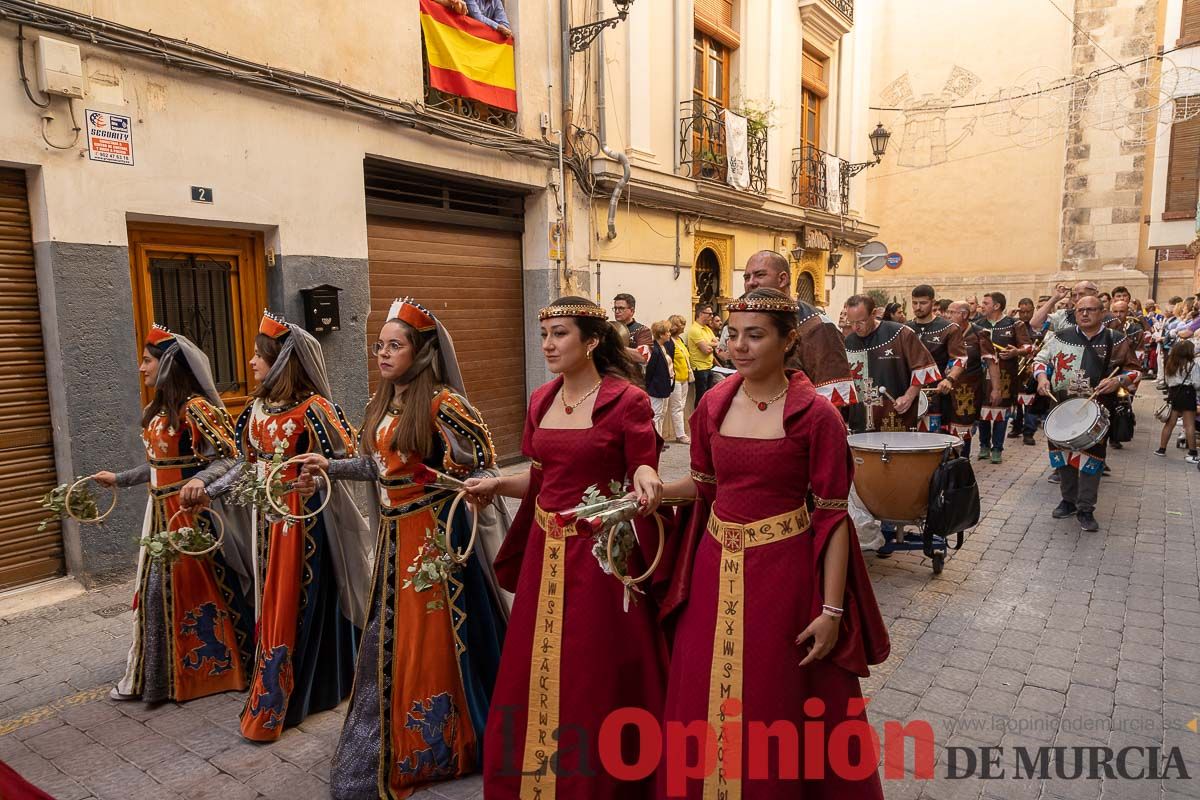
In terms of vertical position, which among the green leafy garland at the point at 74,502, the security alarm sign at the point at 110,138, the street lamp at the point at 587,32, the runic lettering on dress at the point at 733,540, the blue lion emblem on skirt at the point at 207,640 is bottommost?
the blue lion emblem on skirt at the point at 207,640

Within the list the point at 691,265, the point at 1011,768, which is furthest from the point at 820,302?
the point at 1011,768

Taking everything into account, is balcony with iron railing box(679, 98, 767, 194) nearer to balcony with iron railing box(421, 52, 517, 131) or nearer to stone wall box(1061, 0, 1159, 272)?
balcony with iron railing box(421, 52, 517, 131)

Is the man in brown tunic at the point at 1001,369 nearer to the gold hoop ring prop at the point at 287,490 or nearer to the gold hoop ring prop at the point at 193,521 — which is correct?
the gold hoop ring prop at the point at 287,490

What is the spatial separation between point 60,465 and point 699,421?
18.1ft

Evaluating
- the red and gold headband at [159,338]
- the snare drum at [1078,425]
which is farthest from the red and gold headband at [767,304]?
the snare drum at [1078,425]

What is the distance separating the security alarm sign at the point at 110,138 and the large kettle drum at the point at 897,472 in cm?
608

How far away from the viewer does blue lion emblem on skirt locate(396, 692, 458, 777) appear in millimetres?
3328

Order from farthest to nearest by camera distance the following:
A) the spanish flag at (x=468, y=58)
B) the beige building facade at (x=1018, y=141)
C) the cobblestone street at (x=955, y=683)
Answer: the beige building facade at (x=1018, y=141)
the spanish flag at (x=468, y=58)
the cobblestone street at (x=955, y=683)

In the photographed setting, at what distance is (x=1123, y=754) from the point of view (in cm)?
354

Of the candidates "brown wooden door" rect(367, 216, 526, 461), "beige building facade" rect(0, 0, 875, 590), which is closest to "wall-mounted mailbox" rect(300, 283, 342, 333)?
"beige building facade" rect(0, 0, 875, 590)

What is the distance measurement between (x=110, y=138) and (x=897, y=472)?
21.5 ft

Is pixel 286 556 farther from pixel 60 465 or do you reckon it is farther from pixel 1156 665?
pixel 1156 665

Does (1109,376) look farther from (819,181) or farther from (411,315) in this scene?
(819,181)

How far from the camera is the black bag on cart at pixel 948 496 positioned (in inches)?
217
